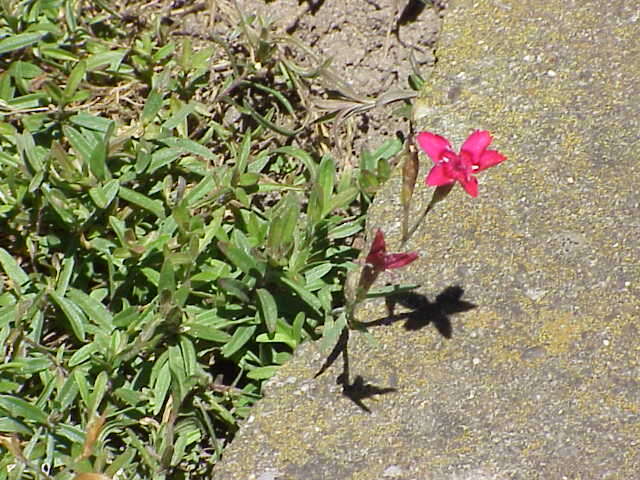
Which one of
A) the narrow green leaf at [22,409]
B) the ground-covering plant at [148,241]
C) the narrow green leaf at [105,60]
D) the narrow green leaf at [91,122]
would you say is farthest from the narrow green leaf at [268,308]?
the narrow green leaf at [105,60]

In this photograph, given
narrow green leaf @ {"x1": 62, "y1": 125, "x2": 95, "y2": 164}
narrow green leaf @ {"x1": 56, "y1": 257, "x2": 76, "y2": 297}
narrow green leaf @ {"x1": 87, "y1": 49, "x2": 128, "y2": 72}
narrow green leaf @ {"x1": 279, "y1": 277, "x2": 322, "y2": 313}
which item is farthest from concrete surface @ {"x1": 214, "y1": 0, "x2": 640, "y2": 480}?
narrow green leaf @ {"x1": 87, "y1": 49, "x2": 128, "y2": 72}

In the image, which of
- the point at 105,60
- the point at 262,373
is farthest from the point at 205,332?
the point at 105,60

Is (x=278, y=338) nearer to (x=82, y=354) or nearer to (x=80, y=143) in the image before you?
(x=82, y=354)

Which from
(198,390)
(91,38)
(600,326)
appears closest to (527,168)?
(600,326)

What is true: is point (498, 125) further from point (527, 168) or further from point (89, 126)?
point (89, 126)

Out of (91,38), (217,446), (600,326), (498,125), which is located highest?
(91,38)

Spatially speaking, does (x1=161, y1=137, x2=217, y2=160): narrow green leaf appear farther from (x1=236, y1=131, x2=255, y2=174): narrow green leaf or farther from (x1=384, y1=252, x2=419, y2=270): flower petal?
(x1=384, y1=252, x2=419, y2=270): flower petal
